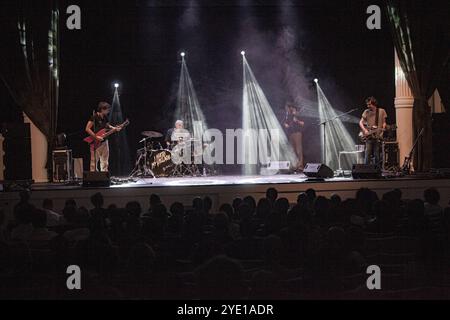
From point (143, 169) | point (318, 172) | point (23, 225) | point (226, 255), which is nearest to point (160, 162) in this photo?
point (143, 169)

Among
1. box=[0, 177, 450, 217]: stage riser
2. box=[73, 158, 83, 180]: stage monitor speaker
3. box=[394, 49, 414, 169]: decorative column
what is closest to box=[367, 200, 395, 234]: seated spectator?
box=[0, 177, 450, 217]: stage riser

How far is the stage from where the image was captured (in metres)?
8.61

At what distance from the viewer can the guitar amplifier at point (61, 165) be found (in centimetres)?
997

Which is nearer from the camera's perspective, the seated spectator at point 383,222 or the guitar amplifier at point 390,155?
the seated spectator at point 383,222

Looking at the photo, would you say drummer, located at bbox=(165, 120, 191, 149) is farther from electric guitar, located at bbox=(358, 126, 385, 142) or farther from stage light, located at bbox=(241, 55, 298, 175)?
electric guitar, located at bbox=(358, 126, 385, 142)

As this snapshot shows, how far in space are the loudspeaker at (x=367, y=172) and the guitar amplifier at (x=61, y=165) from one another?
4.77 meters

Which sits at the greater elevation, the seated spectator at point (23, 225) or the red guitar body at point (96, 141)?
the red guitar body at point (96, 141)

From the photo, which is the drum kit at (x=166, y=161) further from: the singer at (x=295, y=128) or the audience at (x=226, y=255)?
the audience at (x=226, y=255)

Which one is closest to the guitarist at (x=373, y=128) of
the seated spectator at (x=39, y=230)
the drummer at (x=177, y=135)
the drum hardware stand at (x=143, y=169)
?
the drummer at (x=177, y=135)

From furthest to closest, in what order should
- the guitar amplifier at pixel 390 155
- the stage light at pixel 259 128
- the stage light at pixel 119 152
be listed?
the stage light at pixel 259 128, the stage light at pixel 119 152, the guitar amplifier at pixel 390 155

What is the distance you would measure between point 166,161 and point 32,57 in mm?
3136

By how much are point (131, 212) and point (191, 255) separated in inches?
61.6

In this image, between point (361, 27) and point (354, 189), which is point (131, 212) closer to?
point (354, 189)

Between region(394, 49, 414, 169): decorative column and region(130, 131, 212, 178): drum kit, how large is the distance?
383 centimetres
